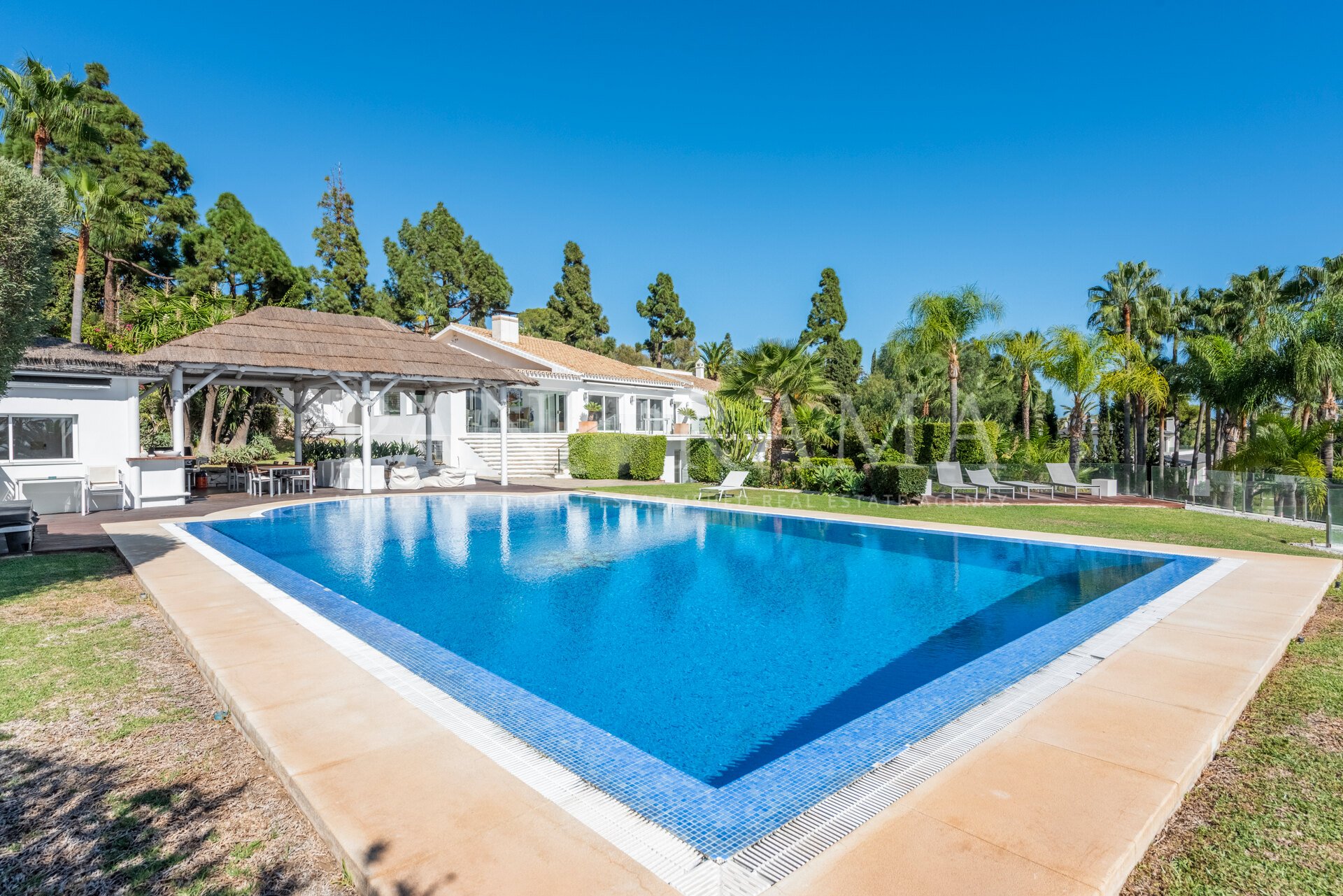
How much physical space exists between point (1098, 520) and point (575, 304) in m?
47.0

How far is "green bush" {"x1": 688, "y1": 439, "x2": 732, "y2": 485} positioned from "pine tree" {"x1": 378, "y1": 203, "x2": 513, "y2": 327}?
27.7 metres

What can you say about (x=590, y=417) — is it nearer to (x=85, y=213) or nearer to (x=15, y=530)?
(x=85, y=213)

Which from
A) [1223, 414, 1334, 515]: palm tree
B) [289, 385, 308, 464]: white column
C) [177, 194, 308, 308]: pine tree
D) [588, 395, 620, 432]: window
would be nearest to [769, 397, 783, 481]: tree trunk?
[588, 395, 620, 432]: window

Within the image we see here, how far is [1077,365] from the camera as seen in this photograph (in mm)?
23906

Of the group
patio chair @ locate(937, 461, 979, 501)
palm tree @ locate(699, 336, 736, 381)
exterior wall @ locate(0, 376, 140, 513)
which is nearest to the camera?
exterior wall @ locate(0, 376, 140, 513)

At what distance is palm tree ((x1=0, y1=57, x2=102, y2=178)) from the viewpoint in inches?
730

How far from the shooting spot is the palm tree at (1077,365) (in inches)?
941

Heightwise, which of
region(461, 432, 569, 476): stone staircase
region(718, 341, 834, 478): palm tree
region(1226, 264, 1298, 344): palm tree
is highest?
region(1226, 264, 1298, 344): palm tree

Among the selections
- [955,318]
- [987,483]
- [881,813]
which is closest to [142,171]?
[955,318]

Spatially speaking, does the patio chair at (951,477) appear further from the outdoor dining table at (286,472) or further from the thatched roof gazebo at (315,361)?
the outdoor dining table at (286,472)

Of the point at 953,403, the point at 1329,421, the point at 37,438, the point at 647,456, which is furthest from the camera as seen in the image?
the point at 647,456

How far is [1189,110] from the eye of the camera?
21.2 m

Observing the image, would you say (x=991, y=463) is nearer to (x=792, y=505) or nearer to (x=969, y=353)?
(x=792, y=505)

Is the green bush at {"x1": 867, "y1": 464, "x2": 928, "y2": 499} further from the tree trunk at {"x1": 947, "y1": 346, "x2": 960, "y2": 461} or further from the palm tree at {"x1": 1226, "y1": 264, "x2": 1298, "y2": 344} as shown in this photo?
the palm tree at {"x1": 1226, "y1": 264, "x2": 1298, "y2": 344}
